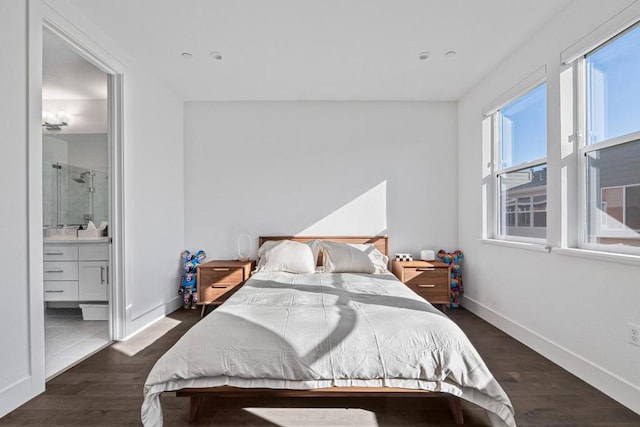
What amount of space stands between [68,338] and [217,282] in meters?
1.39

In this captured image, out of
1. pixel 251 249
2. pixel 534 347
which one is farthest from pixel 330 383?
pixel 251 249

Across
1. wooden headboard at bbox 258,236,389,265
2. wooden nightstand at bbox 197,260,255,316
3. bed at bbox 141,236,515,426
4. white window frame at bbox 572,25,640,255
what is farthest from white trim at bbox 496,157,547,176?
wooden nightstand at bbox 197,260,255,316

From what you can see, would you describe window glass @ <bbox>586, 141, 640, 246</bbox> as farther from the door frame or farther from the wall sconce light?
the wall sconce light

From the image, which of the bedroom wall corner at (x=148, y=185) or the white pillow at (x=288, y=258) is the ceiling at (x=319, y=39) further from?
the white pillow at (x=288, y=258)

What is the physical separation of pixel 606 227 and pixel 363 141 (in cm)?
261

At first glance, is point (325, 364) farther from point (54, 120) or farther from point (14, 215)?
point (54, 120)

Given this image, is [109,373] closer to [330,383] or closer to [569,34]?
[330,383]

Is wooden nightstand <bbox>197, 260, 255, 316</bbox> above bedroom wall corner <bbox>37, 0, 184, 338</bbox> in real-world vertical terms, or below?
below

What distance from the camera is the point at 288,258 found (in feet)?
11.3

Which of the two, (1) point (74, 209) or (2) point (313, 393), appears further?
(1) point (74, 209)

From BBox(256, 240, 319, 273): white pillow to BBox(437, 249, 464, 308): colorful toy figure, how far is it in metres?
1.64

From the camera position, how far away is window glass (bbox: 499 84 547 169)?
2.76 meters

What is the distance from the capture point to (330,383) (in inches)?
66.2

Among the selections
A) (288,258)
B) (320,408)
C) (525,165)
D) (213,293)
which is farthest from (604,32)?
(213,293)
